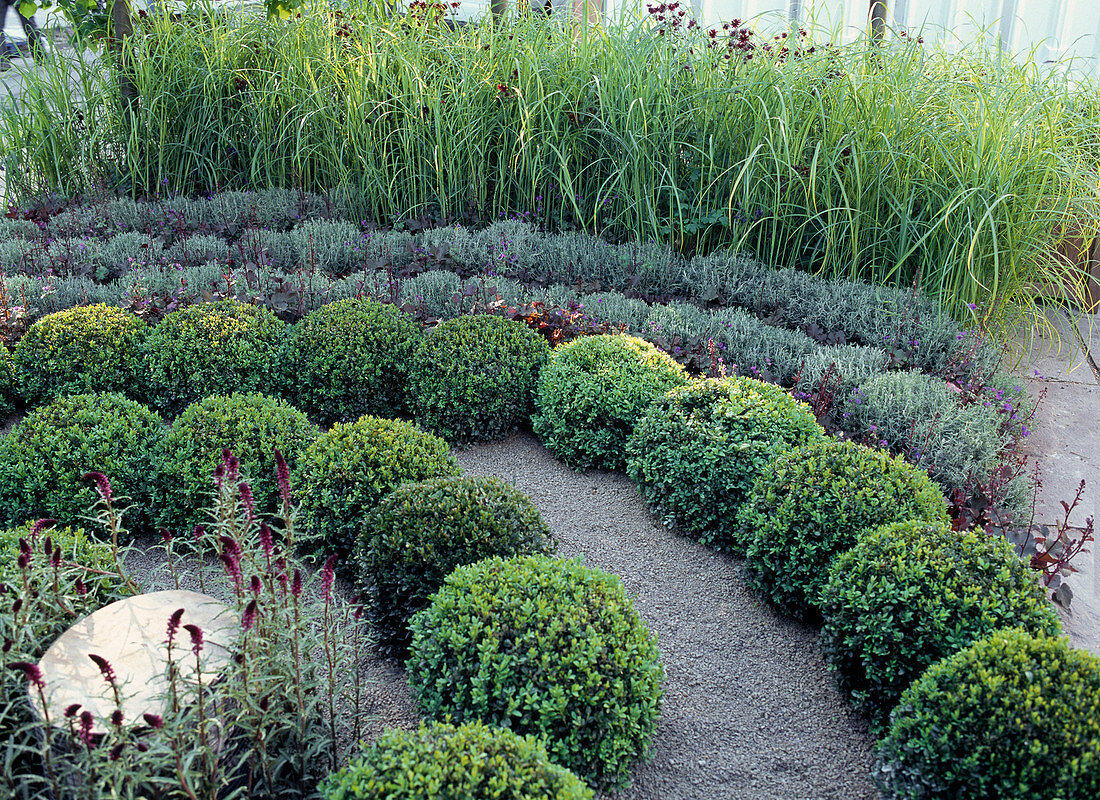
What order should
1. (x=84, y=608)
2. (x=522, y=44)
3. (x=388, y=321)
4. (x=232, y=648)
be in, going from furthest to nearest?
1. (x=522, y=44)
2. (x=388, y=321)
3. (x=84, y=608)
4. (x=232, y=648)

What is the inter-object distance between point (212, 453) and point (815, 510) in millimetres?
1979

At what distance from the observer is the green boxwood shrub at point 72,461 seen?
2654 millimetres

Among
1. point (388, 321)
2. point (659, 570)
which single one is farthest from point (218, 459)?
point (659, 570)

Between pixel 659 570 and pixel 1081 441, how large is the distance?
2423 mm

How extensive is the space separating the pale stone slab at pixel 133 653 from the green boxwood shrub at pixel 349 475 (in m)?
0.64

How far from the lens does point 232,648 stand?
173 cm

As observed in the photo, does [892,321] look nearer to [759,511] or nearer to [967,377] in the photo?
[967,377]

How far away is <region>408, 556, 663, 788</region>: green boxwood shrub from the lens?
71.6 inches

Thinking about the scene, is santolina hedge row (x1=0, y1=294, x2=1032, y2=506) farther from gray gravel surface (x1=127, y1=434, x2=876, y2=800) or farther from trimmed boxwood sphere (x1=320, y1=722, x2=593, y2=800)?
trimmed boxwood sphere (x1=320, y1=722, x2=593, y2=800)

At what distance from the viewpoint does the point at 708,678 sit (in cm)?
231

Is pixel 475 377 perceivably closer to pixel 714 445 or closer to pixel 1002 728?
pixel 714 445

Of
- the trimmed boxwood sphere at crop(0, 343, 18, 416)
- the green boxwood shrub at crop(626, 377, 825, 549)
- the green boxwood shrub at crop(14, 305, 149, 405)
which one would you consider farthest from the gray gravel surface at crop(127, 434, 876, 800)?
the trimmed boxwood sphere at crop(0, 343, 18, 416)

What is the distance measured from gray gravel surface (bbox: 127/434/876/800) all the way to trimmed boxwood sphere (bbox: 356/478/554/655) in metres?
0.17

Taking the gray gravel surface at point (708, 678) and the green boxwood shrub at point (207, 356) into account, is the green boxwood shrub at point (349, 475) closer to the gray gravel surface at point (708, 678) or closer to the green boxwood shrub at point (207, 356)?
the gray gravel surface at point (708, 678)
